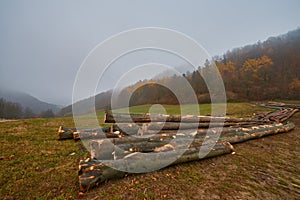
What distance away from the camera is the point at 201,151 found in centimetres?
397

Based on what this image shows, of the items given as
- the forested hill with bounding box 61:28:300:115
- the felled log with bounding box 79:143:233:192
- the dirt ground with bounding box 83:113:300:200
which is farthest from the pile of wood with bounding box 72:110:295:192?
the forested hill with bounding box 61:28:300:115

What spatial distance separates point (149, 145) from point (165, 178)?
100 centimetres

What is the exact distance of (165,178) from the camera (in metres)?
3.04

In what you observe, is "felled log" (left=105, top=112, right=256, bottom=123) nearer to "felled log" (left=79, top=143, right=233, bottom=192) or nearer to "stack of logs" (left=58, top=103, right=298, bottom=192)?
"stack of logs" (left=58, top=103, right=298, bottom=192)

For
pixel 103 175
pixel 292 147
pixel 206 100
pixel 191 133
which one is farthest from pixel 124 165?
pixel 206 100

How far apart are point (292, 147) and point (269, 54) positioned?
3660 inches

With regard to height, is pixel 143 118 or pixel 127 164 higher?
pixel 143 118

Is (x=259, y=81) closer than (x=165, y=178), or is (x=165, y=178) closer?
(x=165, y=178)

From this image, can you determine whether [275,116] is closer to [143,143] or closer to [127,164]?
[143,143]

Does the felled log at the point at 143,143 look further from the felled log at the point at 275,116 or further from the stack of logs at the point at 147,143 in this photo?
the felled log at the point at 275,116

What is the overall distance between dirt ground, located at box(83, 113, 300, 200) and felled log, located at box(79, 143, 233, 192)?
14 centimetres

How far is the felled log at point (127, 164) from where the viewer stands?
264cm

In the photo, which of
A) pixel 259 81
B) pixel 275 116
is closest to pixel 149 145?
pixel 275 116

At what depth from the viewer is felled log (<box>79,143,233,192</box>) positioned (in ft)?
8.67
